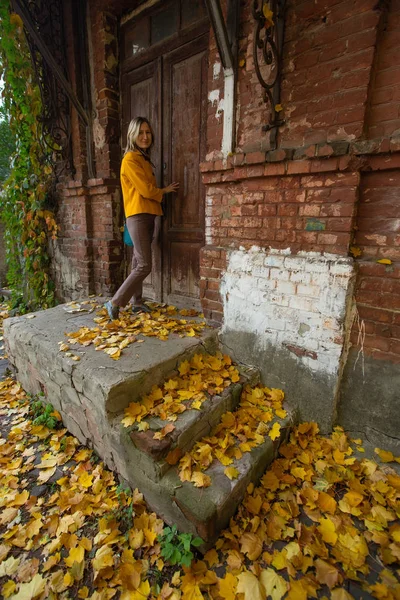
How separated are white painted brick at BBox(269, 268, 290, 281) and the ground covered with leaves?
103 centimetres

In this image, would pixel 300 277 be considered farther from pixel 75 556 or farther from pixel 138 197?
pixel 75 556

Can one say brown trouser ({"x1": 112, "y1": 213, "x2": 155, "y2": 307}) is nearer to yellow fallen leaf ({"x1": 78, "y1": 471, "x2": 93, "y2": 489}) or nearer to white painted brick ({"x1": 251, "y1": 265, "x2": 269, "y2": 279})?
white painted brick ({"x1": 251, "y1": 265, "x2": 269, "y2": 279})

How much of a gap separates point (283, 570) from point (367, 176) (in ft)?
7.47

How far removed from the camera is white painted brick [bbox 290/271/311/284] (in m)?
2.13

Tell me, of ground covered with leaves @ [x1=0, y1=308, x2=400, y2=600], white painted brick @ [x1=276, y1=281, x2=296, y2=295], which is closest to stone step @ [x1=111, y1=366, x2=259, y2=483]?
ground covered with leaves @ [x1=0, y1=308, x2=400, y2=600]

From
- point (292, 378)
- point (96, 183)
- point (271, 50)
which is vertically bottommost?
point (292, 378)

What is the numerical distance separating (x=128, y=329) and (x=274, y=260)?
1486 mm

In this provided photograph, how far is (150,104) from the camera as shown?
341cm

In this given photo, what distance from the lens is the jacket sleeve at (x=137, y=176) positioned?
2750 millimetres

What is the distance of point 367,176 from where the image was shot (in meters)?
1.90

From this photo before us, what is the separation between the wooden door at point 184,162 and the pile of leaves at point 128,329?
41 cm

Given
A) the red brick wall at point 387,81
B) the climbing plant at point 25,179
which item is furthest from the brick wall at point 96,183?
the red brick wall at point 387,81

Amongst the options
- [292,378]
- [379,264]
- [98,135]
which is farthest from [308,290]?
[98,135]

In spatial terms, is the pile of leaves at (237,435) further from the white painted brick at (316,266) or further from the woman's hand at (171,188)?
Result: the woman's hand at (171,188)
